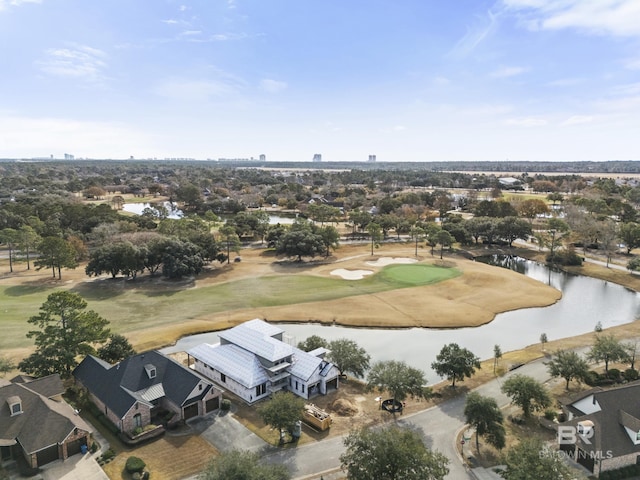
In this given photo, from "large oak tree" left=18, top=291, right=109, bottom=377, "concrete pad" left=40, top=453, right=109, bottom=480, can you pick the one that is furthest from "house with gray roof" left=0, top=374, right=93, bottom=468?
"large oak tree" left=18, top=291, right=109, bottom=377

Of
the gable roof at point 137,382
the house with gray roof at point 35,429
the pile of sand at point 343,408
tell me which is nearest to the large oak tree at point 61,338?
the gable roof at point 137,382

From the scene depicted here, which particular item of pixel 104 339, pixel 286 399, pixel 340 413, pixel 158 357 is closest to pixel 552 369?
pixel 340 413

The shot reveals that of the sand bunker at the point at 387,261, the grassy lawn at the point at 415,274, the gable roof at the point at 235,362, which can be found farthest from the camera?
the sand bunker at the point at 387,261

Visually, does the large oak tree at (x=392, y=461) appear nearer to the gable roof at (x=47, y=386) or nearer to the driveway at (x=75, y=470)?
the driveway at (x=75, y=470)

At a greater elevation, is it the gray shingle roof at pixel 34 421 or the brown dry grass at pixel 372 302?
the gray shingle roof at pixel 34 421

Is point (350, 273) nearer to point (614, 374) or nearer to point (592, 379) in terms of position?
point (592, 379)

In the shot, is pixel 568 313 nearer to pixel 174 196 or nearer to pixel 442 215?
pixel 442 215
